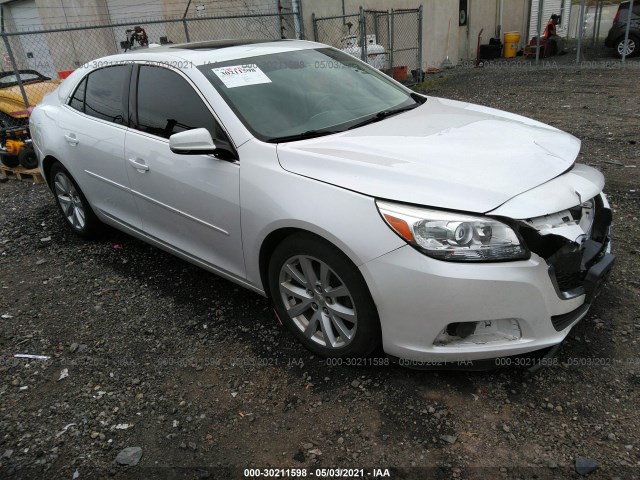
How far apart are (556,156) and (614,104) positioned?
7.57 metres

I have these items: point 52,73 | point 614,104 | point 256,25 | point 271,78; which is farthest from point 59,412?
point 52,73

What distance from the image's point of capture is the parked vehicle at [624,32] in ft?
48.3

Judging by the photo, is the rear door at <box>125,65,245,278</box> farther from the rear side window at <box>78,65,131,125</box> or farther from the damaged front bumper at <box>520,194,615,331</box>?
the damaged front bumper at <box>520,194,615,331</box>

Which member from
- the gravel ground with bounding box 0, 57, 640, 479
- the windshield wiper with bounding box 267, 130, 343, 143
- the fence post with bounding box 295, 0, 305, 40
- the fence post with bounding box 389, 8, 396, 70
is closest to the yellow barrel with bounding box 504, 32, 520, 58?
the fence post with bounding box 389, 8, 396, 70

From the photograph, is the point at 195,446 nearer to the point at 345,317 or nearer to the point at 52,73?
the point at 345,317

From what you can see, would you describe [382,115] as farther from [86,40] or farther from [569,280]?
[86,40]

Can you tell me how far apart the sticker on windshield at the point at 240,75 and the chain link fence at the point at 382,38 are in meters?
8.97

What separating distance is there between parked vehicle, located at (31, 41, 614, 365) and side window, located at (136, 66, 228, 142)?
12 millimetres

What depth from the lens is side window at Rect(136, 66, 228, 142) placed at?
3.11 metres

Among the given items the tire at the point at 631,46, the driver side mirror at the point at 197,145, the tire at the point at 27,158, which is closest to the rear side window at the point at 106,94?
the driver side mirror at the point at 197,145

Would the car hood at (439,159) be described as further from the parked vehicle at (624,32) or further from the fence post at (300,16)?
the parked vehicle at (624,32)

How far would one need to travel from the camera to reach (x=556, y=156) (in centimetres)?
275

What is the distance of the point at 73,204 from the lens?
15.3ft

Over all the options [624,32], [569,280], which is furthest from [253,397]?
[624,32]
